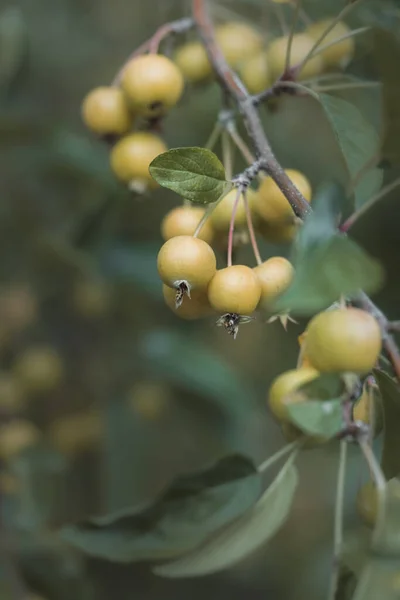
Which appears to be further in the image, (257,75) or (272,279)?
(257,75)

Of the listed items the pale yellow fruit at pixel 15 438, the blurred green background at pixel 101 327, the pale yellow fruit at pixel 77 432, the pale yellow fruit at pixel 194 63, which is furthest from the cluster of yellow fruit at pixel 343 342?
Answer: the pale yellow fruit at pixel 77 432

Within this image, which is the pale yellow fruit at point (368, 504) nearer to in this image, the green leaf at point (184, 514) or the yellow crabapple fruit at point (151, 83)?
the green leaf at point (184, 514)

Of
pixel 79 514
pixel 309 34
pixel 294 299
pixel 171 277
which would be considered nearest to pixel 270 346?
pixel 79 514

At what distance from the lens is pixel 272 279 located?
89cm

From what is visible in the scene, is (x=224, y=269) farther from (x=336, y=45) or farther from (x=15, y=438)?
(x=15, y=438)

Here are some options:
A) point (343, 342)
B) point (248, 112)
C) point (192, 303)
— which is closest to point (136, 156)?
point (248, 112)

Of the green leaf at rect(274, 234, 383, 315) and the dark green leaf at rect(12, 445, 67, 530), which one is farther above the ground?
the green leaf at rect(274, 234, 383, 315)

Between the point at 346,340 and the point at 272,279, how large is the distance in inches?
7.4

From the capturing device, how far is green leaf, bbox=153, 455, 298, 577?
2.96 ft

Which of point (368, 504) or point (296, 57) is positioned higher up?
point (296, 57)

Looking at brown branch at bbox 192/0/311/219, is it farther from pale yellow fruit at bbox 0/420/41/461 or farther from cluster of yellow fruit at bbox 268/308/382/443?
pale yellow fruit at bbox 0/420/41/461

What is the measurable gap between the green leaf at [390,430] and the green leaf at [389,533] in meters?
0.05

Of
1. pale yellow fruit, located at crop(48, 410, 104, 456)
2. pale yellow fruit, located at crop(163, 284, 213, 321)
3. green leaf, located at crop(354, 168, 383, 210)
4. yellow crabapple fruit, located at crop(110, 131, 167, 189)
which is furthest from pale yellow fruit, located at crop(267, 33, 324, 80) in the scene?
pale yellow fruit, located at crop(48, 410, 104, 456)

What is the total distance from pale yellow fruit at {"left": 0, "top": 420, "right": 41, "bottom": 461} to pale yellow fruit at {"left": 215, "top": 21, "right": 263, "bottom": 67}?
99 centimetres
